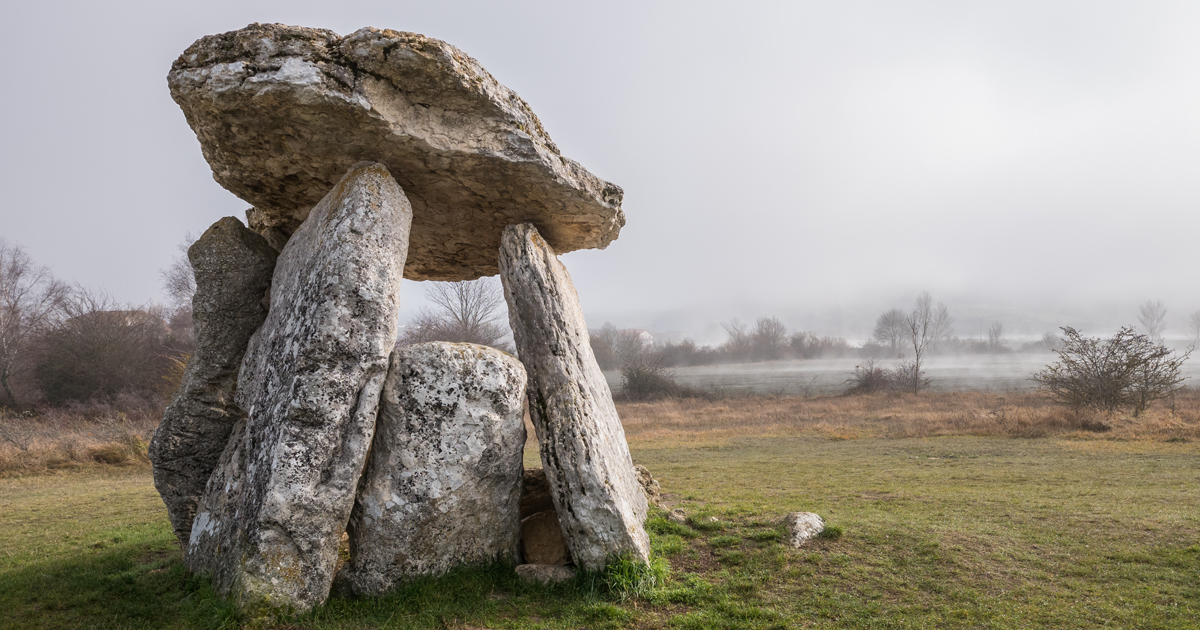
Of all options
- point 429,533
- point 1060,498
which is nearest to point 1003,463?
point 1060,498

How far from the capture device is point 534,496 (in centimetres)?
771

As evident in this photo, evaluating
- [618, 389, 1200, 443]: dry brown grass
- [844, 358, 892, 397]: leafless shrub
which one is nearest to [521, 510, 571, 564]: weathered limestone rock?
[618, 389, 1200, 443]: dry brown grass

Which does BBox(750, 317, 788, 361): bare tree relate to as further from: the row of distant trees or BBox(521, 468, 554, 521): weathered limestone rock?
BBox(521, 468, 554, 521): weathered limestone rock

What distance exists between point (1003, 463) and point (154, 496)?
19.9 meters

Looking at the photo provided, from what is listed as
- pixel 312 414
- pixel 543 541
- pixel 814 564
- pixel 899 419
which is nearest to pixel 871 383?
pixel 899 419

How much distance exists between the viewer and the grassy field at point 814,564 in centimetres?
530

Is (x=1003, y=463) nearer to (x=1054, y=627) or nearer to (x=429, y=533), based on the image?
(x=1054, y=627)

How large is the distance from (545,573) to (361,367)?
2.83m

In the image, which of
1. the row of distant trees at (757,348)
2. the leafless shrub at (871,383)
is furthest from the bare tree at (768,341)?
the leafless shrub at (871,383)

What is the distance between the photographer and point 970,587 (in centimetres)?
578

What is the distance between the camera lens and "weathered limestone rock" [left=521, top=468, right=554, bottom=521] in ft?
25.2

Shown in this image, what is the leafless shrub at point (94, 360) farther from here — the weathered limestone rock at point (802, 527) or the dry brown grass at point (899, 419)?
the weathered limestone rock at point (802, 527)

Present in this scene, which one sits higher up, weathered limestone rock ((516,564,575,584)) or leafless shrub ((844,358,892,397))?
weathered limestone rock ((516,564,575,584))

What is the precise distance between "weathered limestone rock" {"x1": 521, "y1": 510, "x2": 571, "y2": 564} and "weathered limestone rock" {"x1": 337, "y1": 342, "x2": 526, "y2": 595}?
0.34 m
